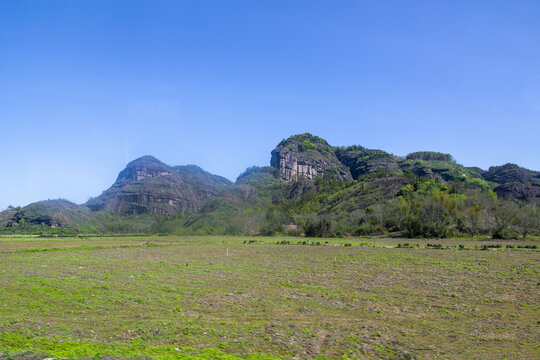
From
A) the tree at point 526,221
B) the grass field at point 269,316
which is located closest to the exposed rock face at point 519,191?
the tree at point 526,221

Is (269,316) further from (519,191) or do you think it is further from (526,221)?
(519,191)

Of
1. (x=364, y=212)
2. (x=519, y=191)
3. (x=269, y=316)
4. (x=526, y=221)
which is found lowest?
(x=269, y=316)

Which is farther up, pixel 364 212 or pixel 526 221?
pixel 364 212

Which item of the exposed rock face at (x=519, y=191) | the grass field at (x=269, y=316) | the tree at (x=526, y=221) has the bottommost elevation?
the grass field at (x=269, y=316)

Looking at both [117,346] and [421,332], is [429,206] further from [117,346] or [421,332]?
[117,346]

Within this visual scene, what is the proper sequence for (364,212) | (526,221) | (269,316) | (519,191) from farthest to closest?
(519,191)
(364,212)
(526,221)
(269,316)

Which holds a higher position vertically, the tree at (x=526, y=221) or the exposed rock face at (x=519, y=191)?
the exposed rock face at (x=519, y=191)

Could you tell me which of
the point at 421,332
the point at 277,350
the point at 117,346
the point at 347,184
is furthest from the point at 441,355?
the point at 347,184


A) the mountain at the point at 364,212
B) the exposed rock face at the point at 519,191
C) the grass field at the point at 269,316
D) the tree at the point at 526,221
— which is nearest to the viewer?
the grass field at the point at 269,316

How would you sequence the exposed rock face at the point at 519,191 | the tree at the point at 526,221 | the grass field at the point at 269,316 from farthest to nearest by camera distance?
the exposed rock face at the point at 519,191 < the tree at the point at 526,221 < the grass field at the point at 269,316

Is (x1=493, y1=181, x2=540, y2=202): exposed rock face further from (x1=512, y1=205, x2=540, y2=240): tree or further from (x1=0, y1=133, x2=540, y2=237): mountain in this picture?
(x1=512, y1=205, x2=540, y2=240): tree

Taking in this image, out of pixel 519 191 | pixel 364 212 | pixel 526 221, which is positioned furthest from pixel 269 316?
pixel 519 191

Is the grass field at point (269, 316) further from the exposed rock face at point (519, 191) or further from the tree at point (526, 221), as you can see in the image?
the exposed rock face at point (519, 191)

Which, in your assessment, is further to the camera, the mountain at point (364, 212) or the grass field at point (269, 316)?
the mountain at point (364, 212)
